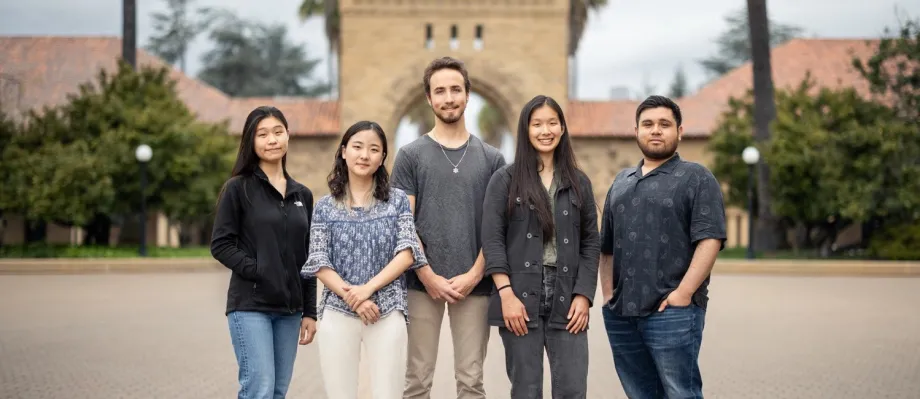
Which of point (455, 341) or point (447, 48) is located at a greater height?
point (447, 48)

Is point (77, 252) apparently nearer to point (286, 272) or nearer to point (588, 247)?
point (286, 272)

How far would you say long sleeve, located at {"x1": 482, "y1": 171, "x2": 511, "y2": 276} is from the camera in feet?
15.1

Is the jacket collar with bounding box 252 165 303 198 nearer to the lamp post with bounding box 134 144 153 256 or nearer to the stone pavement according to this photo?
the stone pavement

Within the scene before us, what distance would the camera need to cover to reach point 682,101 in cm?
3541

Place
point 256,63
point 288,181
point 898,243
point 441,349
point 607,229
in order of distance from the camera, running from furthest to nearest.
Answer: point 256,63 < point 898,243 < point 441,349 < point 607,229 < point 288,181

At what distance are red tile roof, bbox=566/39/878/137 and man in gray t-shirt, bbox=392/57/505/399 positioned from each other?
91.0 ft

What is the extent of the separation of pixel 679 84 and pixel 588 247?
63688mm

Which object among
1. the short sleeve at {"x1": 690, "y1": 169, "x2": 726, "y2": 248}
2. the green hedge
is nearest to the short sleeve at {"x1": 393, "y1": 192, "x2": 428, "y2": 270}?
the short sleeve at {"x1": 690, "y1": 169, "x2": 726, "y2": 248}

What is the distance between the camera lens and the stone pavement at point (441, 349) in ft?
24.0

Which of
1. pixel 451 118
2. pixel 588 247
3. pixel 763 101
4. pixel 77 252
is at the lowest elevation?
pixel 77 252

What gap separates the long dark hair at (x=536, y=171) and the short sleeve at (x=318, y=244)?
2.89ft

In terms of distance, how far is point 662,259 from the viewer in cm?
462

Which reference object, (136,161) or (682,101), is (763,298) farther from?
(682,101)

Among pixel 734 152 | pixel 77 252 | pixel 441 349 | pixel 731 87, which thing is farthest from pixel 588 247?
pixel 731 87
